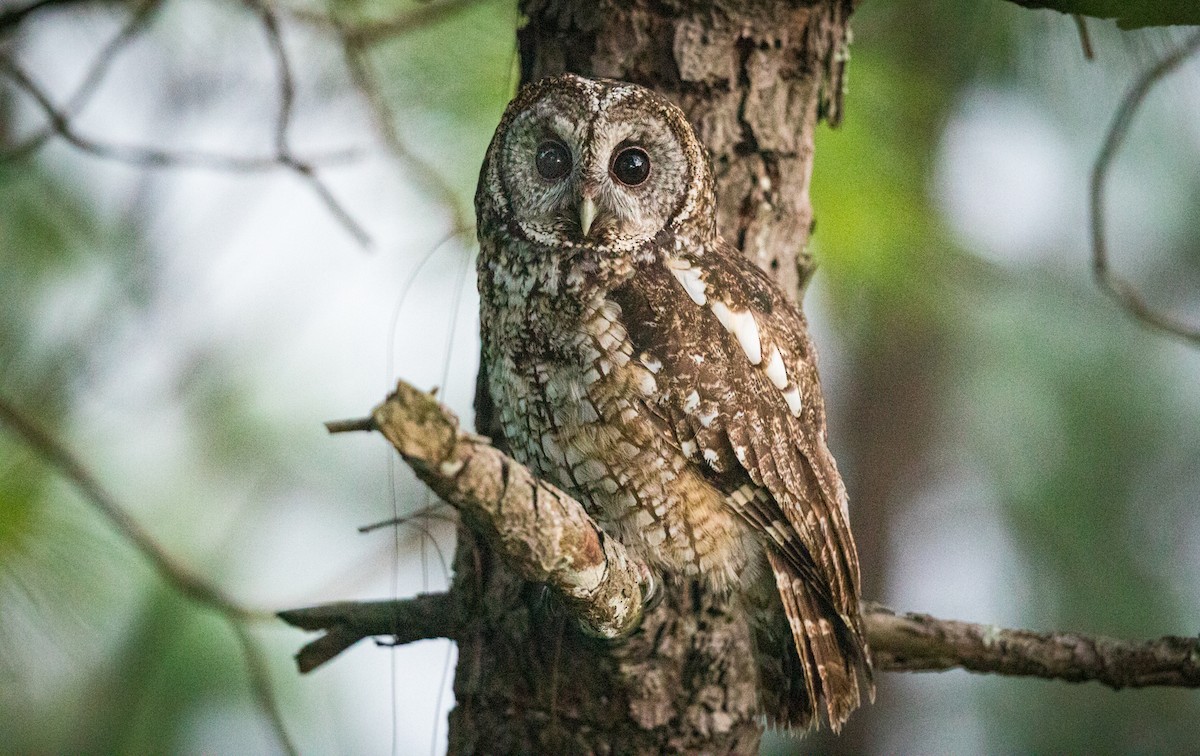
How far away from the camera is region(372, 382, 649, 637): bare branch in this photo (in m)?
0.93

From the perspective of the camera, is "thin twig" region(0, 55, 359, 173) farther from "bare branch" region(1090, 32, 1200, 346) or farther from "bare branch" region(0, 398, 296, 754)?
"bare branch" region(1090, 32, 1200, 346)

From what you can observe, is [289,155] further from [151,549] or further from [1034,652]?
[1034,652]

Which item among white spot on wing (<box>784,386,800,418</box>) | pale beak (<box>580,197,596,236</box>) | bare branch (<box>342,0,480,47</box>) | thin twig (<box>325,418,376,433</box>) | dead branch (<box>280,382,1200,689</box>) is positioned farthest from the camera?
bare branch (<box>342,0,480,47</box>)

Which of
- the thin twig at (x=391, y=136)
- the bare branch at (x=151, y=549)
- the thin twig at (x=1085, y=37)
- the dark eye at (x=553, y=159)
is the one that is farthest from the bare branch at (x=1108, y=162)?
the bare branch at (x=151, y=549)

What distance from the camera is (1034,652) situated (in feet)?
5.63

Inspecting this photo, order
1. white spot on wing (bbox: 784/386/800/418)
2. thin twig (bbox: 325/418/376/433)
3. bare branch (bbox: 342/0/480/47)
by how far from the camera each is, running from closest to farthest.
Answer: thin twig (bbox: 325/418/376/433) → white spot on wing (bbox: 784/386/800/418) → bare branch (bbox: 342/0/480/47)

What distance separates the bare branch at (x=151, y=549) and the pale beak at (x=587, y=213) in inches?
35.9

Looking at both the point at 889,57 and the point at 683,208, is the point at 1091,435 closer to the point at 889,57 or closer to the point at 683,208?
the point at 889,57

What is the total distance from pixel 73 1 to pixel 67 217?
1233 millimetres

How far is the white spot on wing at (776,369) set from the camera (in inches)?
63.5

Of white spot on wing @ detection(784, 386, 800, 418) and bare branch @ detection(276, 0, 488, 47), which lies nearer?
white spot on wing @ detection(784, 386, 800, 418)

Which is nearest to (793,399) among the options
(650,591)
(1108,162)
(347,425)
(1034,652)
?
(650,591)

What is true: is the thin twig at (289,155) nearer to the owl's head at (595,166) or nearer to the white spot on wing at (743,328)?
the owl's head at (595,166)

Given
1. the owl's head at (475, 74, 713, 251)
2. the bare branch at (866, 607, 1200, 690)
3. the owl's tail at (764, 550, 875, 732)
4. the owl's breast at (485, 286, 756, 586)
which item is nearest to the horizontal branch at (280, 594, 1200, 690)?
the bare branch at (866, 607, 1200, 690)
